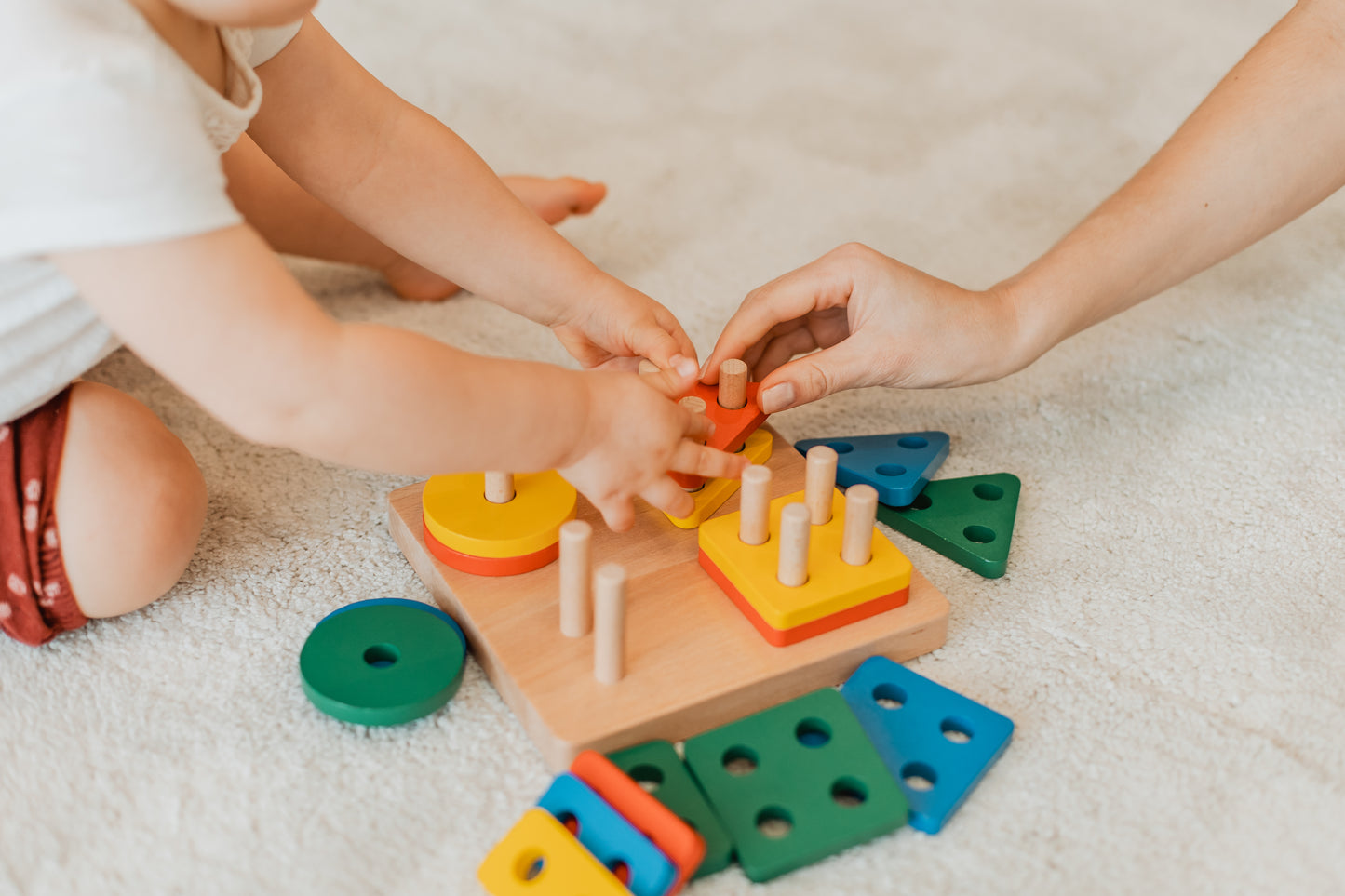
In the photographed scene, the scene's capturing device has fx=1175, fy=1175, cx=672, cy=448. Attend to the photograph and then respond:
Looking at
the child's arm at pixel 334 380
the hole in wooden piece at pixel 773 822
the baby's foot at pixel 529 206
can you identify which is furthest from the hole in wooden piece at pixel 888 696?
the baby's foot at pixel 529 206

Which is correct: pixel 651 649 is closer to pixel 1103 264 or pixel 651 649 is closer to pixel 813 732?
pixel 813 732

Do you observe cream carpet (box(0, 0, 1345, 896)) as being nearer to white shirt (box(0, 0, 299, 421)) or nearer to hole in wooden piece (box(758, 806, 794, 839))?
hole in wooden piece (box(758, 806, 794, 839))

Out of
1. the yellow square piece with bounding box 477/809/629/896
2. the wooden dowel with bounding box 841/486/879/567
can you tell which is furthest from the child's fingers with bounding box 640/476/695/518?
the yellow square piece with bounding box 477/809/629/896

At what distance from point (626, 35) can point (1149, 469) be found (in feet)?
3.59

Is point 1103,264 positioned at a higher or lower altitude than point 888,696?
higher

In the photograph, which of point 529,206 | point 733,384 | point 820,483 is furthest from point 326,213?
point 820,483

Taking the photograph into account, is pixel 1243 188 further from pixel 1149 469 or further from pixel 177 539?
pixel 177 539

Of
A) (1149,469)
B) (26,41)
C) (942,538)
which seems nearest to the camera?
(26,41)

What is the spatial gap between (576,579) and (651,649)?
7 cm

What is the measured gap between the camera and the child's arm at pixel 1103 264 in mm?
848

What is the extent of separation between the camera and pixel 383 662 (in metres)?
0.75

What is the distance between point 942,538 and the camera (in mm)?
853

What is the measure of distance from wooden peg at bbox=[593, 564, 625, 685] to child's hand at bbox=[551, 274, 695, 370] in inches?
10.3

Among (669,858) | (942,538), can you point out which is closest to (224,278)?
(669,858)
